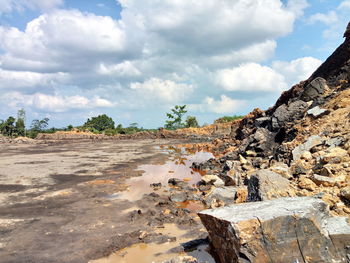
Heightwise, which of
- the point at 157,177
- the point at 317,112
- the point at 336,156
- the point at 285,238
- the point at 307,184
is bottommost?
the point at 157,177

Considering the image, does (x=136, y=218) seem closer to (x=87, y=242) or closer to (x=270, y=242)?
(x=87, y=242)

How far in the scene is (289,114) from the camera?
16.4 meters

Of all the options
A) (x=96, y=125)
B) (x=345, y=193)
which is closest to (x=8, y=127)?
(x=96, y=125)

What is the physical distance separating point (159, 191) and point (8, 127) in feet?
170

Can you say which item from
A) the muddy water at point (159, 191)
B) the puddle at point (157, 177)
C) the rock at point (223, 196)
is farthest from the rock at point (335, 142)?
the puddle at point (157, 177)

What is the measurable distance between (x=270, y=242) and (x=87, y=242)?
440 cm

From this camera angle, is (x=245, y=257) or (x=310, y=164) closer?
(x=245, y=257)

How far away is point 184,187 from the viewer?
11836 millimetres

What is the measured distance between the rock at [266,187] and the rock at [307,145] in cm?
459

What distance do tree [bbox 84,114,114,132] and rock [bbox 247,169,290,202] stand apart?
62.0 m

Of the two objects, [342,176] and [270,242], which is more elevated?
[342,176]

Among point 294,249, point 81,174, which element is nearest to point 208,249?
point 294,249

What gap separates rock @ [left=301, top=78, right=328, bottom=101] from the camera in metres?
16.2

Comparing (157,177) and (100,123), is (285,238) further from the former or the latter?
(100,123)
